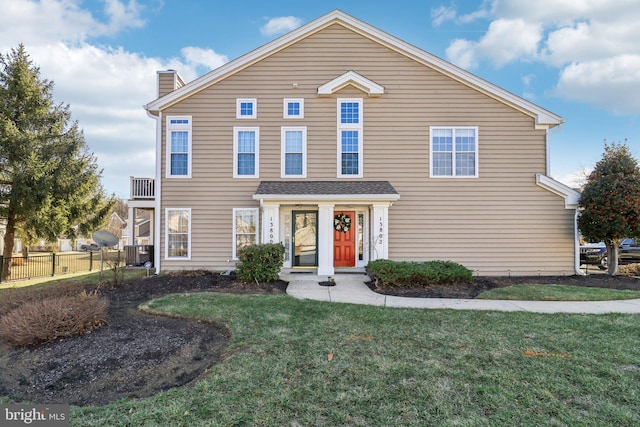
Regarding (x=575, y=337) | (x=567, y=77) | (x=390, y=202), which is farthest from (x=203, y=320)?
(x=567, y=77)

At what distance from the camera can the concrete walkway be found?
22.1 ft

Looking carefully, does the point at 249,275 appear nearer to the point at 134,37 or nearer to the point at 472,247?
the point at 472,247

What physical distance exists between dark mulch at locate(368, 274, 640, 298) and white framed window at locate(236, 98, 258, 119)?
711 cm

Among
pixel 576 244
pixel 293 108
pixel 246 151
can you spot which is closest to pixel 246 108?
pixel 246 151

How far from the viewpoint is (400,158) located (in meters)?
11.2

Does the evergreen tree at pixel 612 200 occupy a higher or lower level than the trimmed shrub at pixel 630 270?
higher

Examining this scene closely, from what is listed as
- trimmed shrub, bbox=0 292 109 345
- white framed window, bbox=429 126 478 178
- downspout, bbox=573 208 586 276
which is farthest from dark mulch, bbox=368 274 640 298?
trimmed shrub, bbox=0 292 109 345

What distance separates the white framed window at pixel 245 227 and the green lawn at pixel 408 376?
5.58 meters

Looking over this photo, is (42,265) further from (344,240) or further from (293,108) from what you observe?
(344,240)

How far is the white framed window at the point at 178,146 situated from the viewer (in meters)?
11.2

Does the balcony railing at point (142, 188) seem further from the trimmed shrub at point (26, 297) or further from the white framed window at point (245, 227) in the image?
the trimmed shrub at point (26, 297)

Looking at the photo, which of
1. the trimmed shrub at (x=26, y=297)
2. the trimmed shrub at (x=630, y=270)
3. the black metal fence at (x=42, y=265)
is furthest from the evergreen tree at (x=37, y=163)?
the trimmed shrub at (x=630, y=270)

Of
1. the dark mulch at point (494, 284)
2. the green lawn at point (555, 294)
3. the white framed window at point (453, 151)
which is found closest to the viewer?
the green lawn at point (555, 294)

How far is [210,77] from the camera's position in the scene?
1103 cm
